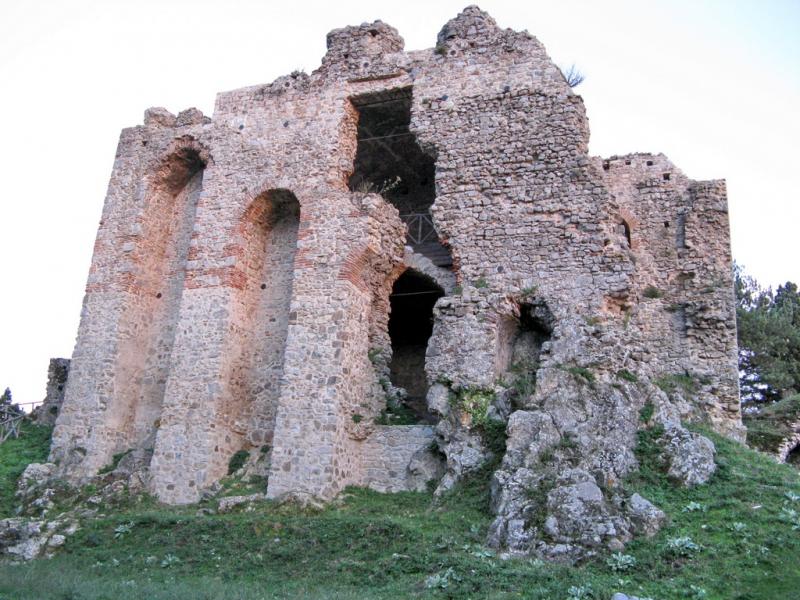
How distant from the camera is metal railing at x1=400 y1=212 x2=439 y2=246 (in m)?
16.5

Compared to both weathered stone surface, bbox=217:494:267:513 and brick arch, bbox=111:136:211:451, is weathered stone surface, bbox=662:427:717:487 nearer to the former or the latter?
weathered stone surface, bbox=217:494:267:513

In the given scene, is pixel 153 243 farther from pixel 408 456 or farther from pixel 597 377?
pixel 597 377

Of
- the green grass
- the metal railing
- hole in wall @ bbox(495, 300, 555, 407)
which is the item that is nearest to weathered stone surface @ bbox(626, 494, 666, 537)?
hole in wall @ bbox(495, 300, 555, 407)

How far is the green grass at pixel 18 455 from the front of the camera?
13.7 meters

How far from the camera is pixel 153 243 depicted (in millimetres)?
16375

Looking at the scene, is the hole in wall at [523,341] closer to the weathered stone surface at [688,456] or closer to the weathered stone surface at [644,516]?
the weathered stone surface at [688,456]

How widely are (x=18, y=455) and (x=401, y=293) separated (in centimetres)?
840

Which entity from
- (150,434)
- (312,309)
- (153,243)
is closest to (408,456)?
(312,309)

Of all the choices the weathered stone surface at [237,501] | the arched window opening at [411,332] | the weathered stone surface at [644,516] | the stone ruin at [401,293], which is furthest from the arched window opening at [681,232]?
the weathered stone surface at [237,501]

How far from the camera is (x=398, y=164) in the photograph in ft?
59.3

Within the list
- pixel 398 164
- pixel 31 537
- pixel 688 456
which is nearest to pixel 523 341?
pixel 688 456

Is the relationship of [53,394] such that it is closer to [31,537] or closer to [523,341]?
[31,537]

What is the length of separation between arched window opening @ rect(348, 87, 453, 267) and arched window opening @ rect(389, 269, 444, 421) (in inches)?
46.5

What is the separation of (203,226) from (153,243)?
1.74 metres
